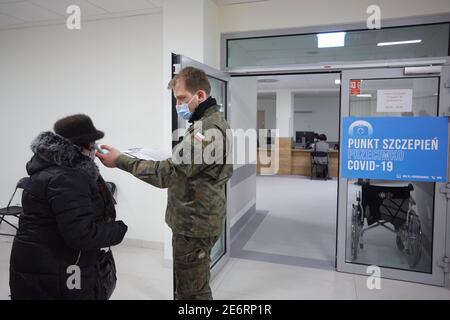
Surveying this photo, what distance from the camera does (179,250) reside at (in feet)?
6.43

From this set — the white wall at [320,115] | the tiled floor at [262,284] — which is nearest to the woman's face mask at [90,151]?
the tiled floor at [262,284]

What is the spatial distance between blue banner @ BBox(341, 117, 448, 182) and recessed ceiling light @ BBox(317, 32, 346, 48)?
803 millimetres

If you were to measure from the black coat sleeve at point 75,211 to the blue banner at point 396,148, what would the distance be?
2.63m

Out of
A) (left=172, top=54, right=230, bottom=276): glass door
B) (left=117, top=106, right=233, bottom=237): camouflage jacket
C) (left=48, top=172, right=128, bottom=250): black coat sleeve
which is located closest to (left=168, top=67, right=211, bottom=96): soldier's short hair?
(left=117, top=106, right=233, bottom=237): camouflage jacket

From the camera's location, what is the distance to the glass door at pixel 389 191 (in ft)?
10.7

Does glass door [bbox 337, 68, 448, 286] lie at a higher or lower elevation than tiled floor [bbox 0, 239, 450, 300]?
higher

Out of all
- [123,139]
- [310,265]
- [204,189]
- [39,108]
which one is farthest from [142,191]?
[204,189]

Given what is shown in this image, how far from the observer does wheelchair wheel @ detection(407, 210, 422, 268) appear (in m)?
3.44

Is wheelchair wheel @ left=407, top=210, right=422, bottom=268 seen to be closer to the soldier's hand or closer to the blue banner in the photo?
the blue banner

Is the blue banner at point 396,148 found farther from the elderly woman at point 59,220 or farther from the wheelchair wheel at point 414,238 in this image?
the elderly woman at point 59,220

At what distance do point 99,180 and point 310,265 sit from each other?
2.85 meters

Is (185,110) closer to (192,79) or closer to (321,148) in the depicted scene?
(192,79)

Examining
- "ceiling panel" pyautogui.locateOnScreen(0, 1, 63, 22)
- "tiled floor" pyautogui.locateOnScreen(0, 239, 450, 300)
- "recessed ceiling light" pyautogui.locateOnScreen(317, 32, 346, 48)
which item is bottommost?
"tiled floor" pyautogui.locateOnScreen(0, 239, 450, 300)

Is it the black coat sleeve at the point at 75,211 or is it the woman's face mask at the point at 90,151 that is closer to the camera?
the black coat sleeve at the point at 75,211
